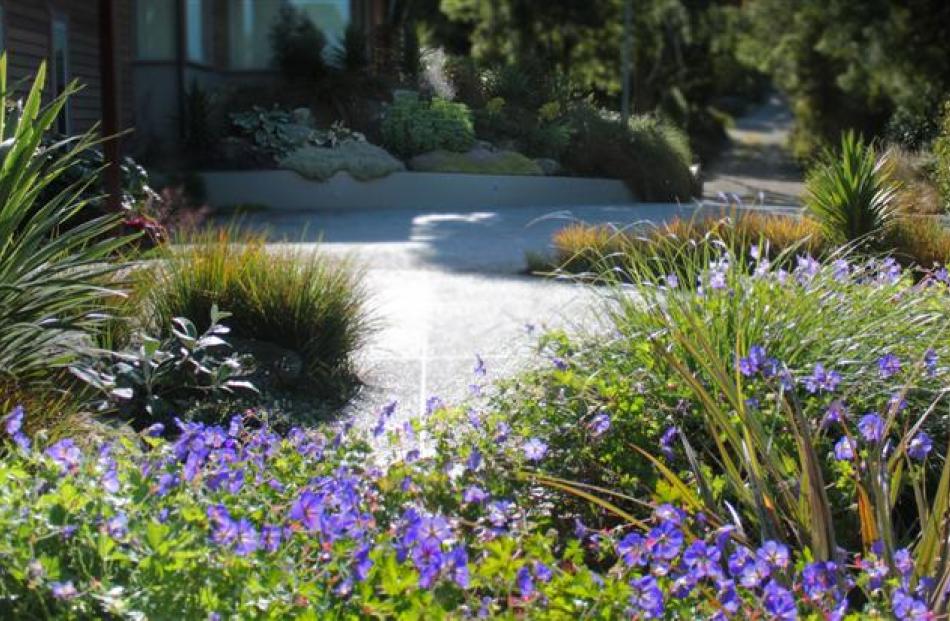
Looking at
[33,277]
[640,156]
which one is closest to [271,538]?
[33,277]

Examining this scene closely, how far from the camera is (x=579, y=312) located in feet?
26.9

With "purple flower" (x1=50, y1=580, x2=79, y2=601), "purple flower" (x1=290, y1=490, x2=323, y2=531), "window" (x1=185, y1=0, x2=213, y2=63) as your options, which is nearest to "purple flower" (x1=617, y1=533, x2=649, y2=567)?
"purple flower" (x1=290, y1=490, x2=323, y2=531)

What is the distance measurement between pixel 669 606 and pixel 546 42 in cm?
2391

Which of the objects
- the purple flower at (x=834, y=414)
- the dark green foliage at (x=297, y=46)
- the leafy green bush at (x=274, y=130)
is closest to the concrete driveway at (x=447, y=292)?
the purple flower at (x=834, y=414)

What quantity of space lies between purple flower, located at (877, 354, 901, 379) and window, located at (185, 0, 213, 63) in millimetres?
16218

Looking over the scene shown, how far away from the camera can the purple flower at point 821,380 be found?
Answer: 462 centimetres

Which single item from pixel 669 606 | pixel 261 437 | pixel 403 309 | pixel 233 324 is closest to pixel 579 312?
pixel 403 309

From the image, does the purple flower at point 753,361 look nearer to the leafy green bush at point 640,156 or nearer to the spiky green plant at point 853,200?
the spiky green plant at point 853,200

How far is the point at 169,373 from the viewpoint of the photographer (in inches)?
243

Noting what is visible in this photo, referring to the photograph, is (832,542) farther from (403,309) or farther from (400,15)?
(400,15)

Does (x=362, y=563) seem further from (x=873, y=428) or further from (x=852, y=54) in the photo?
(x=852, y=54)

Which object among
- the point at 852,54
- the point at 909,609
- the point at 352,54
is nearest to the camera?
the point at 909,609

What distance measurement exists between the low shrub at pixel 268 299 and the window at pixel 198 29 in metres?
13.4

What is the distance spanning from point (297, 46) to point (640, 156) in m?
8.29
